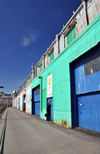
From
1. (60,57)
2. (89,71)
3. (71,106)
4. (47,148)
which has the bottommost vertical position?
(47,148)

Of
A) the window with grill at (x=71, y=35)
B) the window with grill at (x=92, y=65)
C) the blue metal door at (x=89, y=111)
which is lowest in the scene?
the blue metal door at (x=89, y=111)

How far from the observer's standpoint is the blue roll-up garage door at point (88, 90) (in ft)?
23.8

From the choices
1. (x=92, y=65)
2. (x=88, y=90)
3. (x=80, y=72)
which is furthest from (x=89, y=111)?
(x=92, y=65)

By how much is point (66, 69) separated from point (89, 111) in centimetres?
383

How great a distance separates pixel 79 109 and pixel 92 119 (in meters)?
1.56

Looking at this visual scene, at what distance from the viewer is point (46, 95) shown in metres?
14.8

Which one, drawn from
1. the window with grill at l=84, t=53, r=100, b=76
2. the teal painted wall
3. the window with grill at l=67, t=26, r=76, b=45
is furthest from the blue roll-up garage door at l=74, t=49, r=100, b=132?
the window with grill at l=67, t=26, r=76, b=45

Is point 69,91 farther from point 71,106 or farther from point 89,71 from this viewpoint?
point 89,71

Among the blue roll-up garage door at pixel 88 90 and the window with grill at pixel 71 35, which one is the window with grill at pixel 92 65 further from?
the window with grill at pixel 71 35

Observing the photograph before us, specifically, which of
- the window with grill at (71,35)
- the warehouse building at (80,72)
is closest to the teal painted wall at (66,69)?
the warehouse building at (80,72)

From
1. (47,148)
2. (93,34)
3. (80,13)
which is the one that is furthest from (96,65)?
(47,148)

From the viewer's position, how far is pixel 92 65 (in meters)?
7.71

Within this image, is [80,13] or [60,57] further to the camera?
[60,57]

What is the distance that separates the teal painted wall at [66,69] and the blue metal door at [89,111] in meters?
0.89
